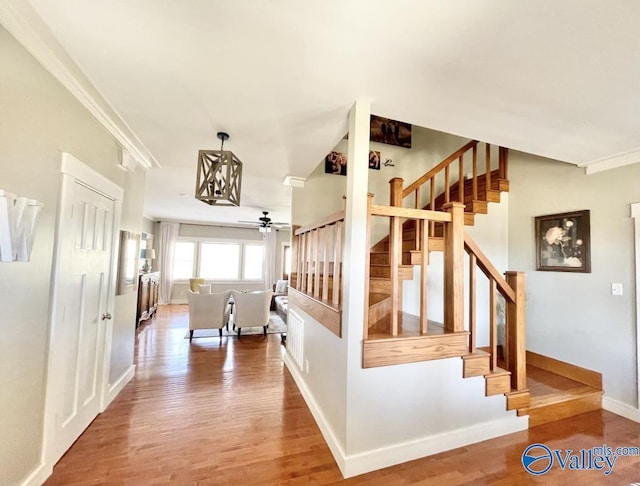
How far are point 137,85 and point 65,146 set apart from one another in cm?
60

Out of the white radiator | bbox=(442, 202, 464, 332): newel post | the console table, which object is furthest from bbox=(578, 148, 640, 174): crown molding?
the console table

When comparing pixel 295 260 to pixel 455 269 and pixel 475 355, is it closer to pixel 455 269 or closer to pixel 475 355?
pixel 455 269

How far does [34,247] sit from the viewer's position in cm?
150

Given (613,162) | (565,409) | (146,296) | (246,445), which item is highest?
(613,162)

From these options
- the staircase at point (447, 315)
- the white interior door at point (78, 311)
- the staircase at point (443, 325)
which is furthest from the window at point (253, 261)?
the staircase at point (443, 325)

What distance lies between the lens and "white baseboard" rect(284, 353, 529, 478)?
1738 millimetres

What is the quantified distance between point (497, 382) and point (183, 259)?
820 cm

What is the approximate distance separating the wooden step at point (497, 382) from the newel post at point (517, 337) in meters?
0.14

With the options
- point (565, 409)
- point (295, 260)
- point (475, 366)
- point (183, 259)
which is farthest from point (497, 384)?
point (183, 259)

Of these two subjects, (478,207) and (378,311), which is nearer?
(378,311)

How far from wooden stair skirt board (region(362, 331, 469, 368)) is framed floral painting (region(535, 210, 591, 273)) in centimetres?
189

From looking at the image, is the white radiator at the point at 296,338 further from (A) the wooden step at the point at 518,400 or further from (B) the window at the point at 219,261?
(B) the window at the point at 219,261

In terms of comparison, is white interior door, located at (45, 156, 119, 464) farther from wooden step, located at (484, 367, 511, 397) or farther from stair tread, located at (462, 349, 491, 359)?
wooden step, located at (484, 367, 511, 397)

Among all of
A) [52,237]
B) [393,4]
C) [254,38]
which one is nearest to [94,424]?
[52,237]
